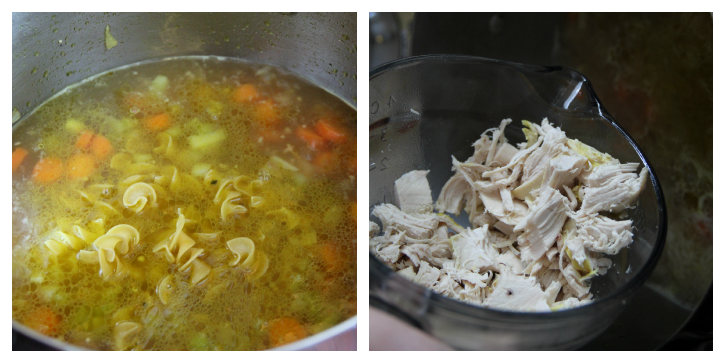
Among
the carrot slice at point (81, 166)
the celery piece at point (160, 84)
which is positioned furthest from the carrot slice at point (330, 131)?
the carrot slice at point (81, 166)

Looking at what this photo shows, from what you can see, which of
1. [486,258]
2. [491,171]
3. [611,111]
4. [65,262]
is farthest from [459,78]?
[65,262]

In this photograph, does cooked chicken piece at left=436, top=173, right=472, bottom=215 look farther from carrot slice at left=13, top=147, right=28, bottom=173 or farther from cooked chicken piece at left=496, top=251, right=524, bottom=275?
carrot slice at left=13, top=147, right=28, bottom=173

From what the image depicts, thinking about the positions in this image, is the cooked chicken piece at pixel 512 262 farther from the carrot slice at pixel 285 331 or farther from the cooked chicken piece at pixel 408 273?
the carrot slice at pixel 285 331

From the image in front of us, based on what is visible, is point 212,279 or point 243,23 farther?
point 243,23

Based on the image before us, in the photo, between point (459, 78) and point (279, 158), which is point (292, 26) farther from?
point (459, 78)

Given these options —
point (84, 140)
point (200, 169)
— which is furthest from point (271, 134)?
point (84, 140)

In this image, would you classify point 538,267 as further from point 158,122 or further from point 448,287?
point 158,122

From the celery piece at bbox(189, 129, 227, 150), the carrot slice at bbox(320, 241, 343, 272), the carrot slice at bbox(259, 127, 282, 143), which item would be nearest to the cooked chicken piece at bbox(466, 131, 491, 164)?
the carrot slice at bbox(320, 241, 343, 272)
